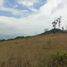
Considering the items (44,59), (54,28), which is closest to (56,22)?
(54,28)

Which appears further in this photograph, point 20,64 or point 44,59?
point 44,59

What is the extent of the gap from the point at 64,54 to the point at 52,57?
69 cm

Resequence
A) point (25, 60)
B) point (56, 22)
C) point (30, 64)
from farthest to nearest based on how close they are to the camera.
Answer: point (56, 22)
point (25, 60)
point (30, 64)

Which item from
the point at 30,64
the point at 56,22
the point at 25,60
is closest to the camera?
the point at 30,64

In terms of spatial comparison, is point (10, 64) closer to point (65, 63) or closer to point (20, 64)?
point (20, 64)

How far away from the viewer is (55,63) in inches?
456

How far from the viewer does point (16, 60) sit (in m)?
12.6

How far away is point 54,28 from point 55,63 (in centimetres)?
11864

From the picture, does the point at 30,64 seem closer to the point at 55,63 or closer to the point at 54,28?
the point at 55,63

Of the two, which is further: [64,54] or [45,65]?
[64,54]

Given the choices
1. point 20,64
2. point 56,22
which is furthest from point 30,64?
point 56,22

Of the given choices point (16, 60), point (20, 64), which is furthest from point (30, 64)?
point (16, 60)

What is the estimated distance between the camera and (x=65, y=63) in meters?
11.5

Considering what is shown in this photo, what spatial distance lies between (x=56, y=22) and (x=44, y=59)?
11165 centimetres
